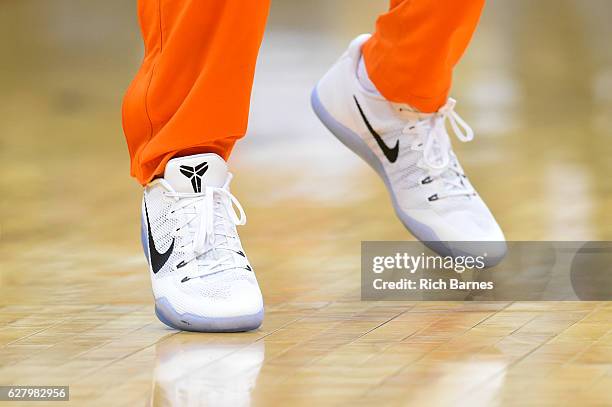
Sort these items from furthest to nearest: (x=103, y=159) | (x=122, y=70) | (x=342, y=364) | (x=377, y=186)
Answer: (x=122, y=70)
(x=103, y=159)
(x=377, y=186)
(x=342, y=364)

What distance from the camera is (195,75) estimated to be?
1474 mm

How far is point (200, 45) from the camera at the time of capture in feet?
4.80

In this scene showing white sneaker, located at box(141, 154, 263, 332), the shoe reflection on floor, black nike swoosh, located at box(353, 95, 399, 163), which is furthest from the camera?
black nike swoosh, located at box(353, 95, 399, 163)

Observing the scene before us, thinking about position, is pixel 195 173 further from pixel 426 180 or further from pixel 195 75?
pixel 426 180

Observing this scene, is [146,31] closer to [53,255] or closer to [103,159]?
[53,255]

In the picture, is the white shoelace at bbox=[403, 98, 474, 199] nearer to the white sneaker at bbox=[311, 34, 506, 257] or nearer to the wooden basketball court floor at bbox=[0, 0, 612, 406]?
the white sneaker at bbox=[311, 34, 506, 257]

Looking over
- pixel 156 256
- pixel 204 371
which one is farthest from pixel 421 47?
pixel 204 371

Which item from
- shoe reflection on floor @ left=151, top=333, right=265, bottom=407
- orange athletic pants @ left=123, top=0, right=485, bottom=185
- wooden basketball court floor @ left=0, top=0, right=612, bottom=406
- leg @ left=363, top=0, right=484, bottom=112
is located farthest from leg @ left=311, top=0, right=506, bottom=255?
shoe reflection on floor @ left=151, top=333, right=265, bottom=407

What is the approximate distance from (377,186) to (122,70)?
4.41 ft

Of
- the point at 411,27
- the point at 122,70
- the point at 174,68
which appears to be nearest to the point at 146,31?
the point at 174,68

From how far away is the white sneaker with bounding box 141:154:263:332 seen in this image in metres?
1.44

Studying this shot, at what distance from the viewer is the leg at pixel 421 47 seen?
168cm

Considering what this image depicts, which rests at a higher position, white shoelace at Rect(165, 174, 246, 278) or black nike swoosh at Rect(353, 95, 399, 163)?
black nike swoosh at Rect(353, 95, 399, 163)

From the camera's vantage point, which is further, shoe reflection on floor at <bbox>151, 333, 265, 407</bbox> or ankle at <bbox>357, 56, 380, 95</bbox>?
ankle at <bbox>357, 56, 380, 95</bbox>
